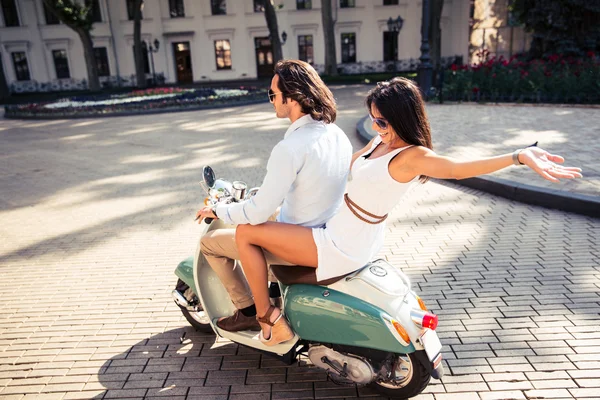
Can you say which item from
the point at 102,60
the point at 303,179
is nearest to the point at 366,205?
the point at 303,179

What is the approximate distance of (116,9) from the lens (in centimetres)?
3588

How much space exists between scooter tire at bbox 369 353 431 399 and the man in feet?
2.89

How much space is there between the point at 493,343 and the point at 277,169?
6.21 feet

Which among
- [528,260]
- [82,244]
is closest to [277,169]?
[528,260]

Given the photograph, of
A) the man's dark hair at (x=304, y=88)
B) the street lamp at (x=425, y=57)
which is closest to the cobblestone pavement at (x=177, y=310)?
the man's dark hair at (x=304, y=88)

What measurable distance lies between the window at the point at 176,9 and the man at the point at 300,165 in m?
37.5

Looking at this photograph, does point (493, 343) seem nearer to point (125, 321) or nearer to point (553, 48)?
point (125, 321)

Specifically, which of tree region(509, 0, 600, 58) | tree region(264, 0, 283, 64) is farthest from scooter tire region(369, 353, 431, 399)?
tree region(264, 0, 283, 64)

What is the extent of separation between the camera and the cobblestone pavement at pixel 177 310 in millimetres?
2838

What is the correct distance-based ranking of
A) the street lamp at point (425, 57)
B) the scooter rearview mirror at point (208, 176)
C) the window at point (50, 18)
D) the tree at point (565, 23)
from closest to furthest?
the scooter rearview mirror at point (208, 176) < the street lamp at point (425, 57) < the tree at point (565, 23) < the window at point (50, 18)

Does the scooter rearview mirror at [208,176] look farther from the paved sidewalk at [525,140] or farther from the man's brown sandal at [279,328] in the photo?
the paved sidewalk at [525,140]

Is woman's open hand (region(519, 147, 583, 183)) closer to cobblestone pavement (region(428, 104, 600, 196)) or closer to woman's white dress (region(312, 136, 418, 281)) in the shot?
woman's white dress (region(312, 136, 418, 281))

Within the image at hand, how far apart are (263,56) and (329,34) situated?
8.18m

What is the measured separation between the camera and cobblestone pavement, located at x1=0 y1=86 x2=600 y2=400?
112 inches
